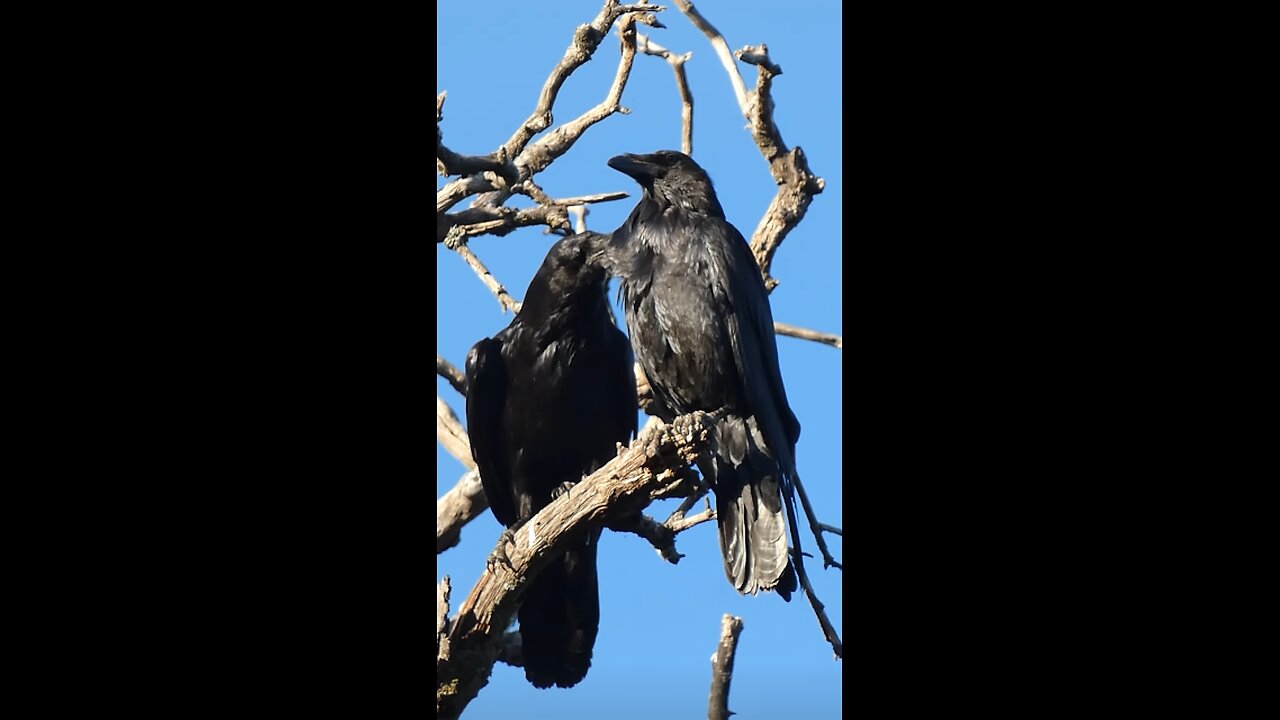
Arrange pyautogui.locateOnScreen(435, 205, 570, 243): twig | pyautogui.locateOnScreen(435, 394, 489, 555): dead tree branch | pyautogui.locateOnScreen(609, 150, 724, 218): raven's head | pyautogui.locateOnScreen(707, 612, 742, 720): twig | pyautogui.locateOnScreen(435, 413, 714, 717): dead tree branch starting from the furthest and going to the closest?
pyautogui.locateOnScreen(435, 394, 489, 555): dead tree branch, pyautogui.locateOnScreen(435, 205, 570, 243): twig, pyautogui.locateOnScreen(609, 150, 724, 218): raven's head, pyautogui.locateOnScreen(707, 612, 742, 720): twig, pyautogui.locateOnScreen(435, 413, 714, 717): dead tree branch

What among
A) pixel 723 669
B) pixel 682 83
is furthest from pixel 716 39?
pixel 723 669

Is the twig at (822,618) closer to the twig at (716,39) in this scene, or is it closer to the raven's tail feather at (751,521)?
the raven's tail feather at (751,521)

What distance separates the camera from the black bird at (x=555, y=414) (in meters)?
4.78

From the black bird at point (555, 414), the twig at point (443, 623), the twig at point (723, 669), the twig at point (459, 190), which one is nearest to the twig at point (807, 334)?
the black bird at point (555, 414)

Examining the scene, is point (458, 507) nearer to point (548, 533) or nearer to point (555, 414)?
point (555, 414)

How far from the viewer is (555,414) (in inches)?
197

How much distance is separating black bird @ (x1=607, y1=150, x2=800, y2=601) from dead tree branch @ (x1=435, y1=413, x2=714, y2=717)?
0.22 metres

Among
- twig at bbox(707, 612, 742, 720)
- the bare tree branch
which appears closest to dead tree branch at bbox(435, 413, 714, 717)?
twig at bbox(707, 612, 742, 720)

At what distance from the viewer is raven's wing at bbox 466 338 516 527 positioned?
507cm

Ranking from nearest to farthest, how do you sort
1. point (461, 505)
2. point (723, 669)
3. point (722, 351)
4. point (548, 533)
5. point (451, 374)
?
1. point (548, 533)
2. point (722, 351)
3. point (723, 669)
4. point (461, 505)
5. point (451, 374)

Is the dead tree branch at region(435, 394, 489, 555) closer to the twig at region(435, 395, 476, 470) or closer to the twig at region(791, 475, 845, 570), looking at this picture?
the twig at region(435, 395, 476, 470)

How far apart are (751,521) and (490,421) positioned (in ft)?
4.33
